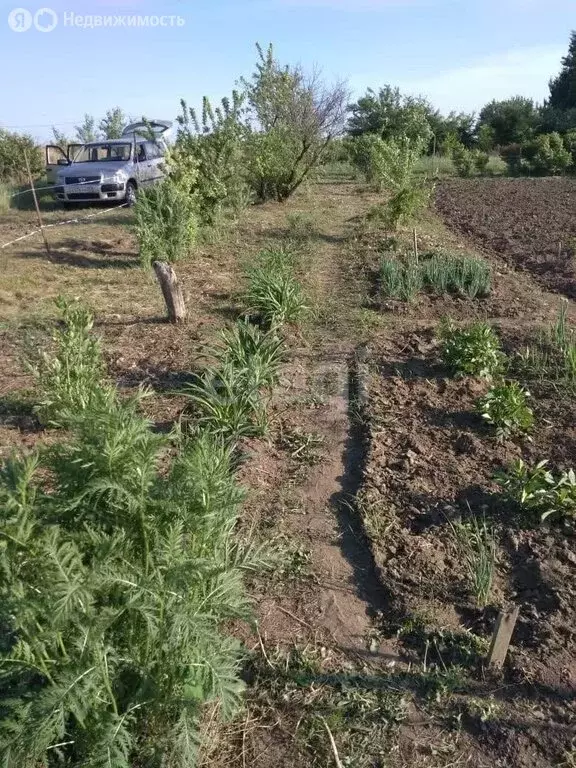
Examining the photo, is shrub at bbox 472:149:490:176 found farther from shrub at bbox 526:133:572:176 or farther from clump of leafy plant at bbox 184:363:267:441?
clump of leafy plant at bbox 184:363:267:441

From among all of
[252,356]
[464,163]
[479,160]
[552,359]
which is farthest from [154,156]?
[479,160]

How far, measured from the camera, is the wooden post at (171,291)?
631 cm

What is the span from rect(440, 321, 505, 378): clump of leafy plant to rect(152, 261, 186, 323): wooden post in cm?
285

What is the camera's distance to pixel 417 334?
6.00 m

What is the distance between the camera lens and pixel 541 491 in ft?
11.0

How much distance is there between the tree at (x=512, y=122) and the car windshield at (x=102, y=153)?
20008 mm

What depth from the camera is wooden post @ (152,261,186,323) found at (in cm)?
631

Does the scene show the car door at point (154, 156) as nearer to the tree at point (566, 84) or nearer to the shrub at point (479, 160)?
the shrub at point (479, 160)

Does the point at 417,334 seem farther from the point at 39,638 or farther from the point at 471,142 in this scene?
the point at 471,142

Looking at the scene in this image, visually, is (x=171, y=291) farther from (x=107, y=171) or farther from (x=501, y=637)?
(x=107, y=171)

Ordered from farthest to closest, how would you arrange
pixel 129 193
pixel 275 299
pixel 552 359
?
pixel 129 193
pixel 275 299
pixel 552 359

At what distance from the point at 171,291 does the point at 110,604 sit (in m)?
4.83

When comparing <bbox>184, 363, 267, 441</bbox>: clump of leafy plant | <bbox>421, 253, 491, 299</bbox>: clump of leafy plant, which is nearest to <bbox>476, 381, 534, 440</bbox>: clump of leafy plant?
<bbox>184, 363, 267, 441</bbox>: clump of leafy plant

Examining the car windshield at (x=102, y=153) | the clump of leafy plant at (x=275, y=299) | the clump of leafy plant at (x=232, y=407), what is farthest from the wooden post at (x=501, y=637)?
the car windshield at (x=102, y=153)
